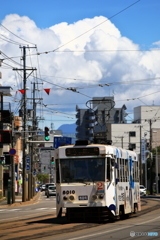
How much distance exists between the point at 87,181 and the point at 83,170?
1.52 ft

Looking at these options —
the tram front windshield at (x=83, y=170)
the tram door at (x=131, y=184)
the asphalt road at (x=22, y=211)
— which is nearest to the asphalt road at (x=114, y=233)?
the tram front windshield at (x=83, y=170)

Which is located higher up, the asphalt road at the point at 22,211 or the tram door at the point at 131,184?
the tram door at the point at 131,184

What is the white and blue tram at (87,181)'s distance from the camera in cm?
2038

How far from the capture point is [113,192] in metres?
20.9

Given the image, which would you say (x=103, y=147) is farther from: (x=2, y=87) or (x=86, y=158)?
(x=2, y=87)

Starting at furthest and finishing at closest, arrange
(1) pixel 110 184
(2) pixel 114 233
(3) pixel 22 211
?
(3) pixel 22 211, (1) pixel 110 184, (2) pixel 114 233

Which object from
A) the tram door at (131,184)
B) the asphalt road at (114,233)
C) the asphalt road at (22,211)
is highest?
the tram door at (131,184)

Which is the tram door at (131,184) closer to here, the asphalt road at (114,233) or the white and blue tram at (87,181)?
the white and blue tram at (87,181)

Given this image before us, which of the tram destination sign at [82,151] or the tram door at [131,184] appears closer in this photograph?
the tram destination sign at [82,151]

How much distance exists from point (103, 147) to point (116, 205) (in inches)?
92.2

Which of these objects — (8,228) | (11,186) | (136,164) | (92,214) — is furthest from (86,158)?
(11,186)

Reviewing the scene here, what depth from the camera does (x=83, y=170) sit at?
20.8 m

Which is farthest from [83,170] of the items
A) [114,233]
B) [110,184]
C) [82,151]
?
[114,233]

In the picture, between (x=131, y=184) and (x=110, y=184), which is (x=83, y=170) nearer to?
(x=110, y=184)
